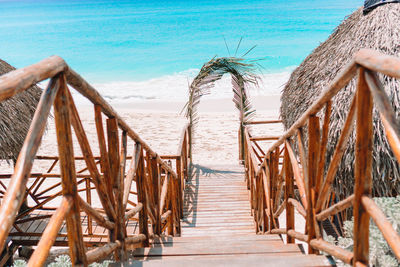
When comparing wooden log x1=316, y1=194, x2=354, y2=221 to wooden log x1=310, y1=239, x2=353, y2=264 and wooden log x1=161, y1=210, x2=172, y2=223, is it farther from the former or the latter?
wooden log x1=161, y1=210, x2=172, y2=223

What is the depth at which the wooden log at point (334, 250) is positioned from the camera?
1.70m

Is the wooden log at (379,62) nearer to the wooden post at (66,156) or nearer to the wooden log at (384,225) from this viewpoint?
the wooden log at (384,225)

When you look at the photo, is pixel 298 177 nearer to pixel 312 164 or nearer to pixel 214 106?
pixel 312 164

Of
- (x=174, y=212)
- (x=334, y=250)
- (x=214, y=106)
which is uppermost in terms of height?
(x=214, y=106)

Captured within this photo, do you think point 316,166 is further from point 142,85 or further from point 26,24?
point 26,24

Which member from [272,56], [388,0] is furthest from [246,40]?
[388,0]

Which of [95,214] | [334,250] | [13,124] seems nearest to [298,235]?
[334,250]

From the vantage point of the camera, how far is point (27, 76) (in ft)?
3.88

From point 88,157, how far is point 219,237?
6.86 ft

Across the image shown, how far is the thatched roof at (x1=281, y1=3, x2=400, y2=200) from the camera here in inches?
152

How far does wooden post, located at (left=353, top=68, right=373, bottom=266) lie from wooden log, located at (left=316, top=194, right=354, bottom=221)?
134mm

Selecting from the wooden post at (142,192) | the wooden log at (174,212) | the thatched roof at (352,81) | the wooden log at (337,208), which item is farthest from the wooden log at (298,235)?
the wooden log at (174,212)

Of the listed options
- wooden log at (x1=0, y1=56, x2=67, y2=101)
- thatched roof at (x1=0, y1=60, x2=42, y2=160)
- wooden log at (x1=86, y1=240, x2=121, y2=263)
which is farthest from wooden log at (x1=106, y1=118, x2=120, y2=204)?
thatched roof at (x1=0, y1=60, x2=42, y2=160)

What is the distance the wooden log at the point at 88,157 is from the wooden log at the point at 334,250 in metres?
1.18
